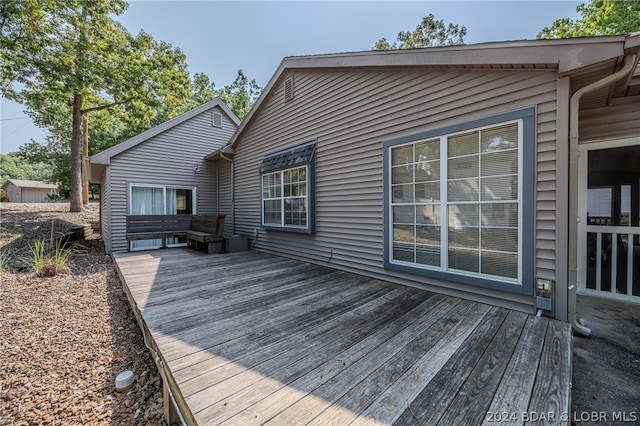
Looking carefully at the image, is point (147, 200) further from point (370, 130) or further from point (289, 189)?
point (370, 130)

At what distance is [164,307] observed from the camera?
3.09m

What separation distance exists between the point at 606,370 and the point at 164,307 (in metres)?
4.26

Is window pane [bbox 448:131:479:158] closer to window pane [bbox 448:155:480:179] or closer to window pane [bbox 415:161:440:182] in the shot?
window pane [bbox 448:155:480:179]

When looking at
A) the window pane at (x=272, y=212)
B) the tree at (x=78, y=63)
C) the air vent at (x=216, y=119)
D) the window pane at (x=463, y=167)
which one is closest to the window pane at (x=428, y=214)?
the window pane at (x=463, y=167)

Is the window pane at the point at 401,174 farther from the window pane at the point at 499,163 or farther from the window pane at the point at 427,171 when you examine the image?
the window pane at the point at 499,163

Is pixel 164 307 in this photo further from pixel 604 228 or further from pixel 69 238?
pixel 69 238

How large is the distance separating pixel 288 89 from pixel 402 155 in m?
3.66

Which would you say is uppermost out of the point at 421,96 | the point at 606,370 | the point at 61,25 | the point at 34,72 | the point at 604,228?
the point at 61,25

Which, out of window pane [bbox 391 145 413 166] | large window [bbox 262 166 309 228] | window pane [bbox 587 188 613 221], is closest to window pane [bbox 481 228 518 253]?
window pane [bbox 391 145 413 166]

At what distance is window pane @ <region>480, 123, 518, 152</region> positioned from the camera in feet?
9.58

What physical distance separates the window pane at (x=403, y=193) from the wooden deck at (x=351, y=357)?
1.31 meters

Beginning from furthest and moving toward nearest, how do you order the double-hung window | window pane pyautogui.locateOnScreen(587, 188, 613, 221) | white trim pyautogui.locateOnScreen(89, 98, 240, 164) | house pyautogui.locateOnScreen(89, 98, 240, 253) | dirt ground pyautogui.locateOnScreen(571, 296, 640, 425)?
house pyautogui.locateOnScreen(89, 98, 240, 253)
white trim pyautogui.locateOnScreen(89, 98, 240, 164)
the double-hung window
window pane pyautogui.locateOnScreen(587, 188, 613, 221)
dirt ground pyautogui.locateOnScreen(571, 296, 640, 425)

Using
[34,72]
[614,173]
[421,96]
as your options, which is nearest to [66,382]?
[421,96]

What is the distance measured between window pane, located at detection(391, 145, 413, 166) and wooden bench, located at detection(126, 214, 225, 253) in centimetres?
481
